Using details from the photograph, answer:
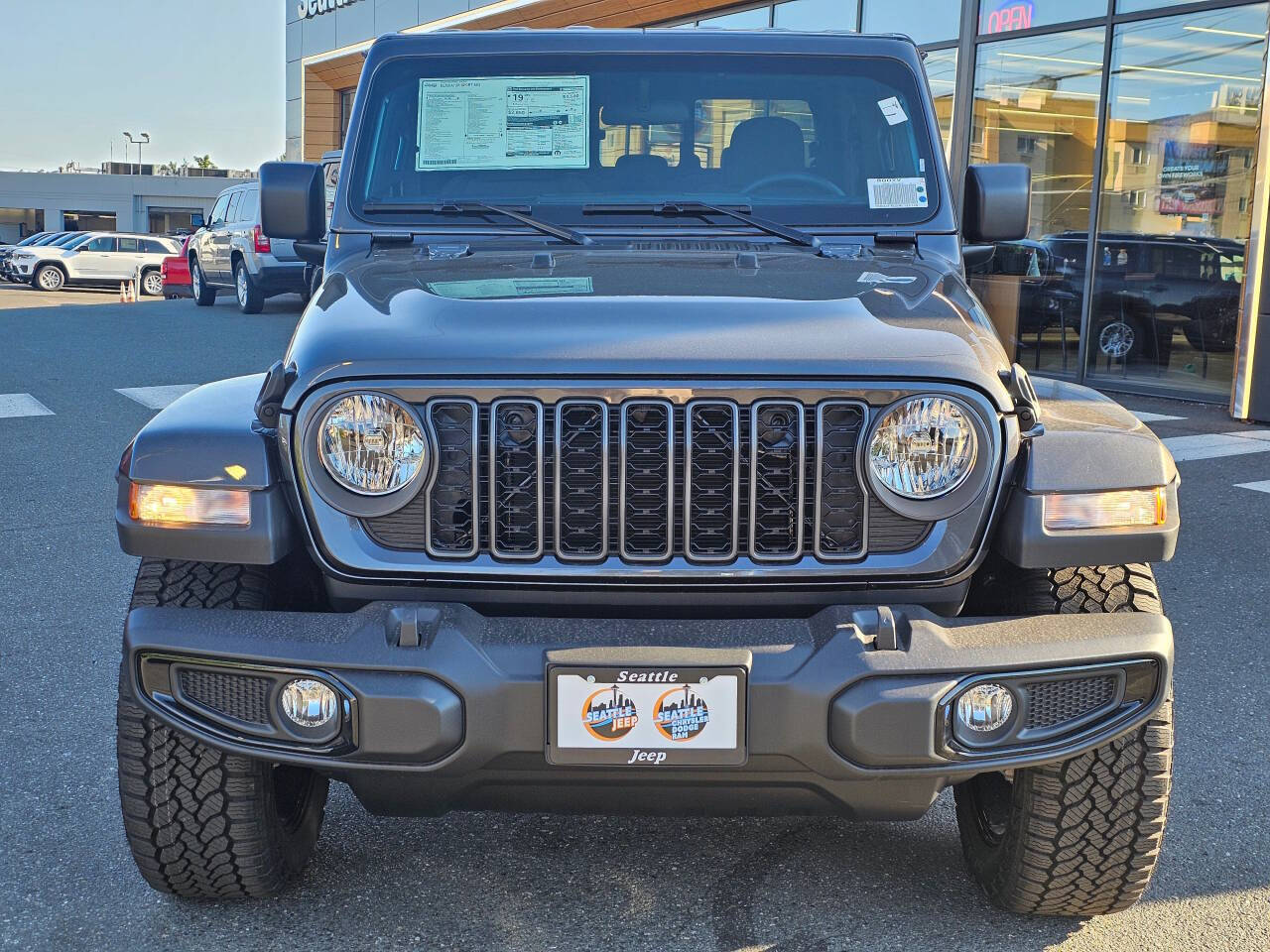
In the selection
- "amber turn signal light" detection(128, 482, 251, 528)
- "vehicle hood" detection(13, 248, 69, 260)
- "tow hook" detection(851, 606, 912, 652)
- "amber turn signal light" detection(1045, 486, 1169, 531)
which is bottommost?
"vehicle hood" detection(13, 248, 69, 260)

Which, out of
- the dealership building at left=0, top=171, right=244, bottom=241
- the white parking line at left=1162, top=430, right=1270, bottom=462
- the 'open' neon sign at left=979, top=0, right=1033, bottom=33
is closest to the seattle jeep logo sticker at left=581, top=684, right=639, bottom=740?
the white parking line at left=1162, top=430, right=1270, bottom=462

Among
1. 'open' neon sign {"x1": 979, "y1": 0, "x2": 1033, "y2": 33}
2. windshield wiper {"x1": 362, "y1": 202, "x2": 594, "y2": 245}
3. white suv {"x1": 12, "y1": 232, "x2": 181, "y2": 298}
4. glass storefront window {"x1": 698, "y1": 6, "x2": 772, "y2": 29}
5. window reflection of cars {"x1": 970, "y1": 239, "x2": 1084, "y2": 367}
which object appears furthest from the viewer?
white suv {"x1": 12, "y1": 232, "x2": 181, "y2": 298}

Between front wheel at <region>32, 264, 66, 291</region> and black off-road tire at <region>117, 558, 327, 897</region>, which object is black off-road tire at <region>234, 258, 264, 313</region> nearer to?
front wheel at <region>32, 264, 66, 291</region>

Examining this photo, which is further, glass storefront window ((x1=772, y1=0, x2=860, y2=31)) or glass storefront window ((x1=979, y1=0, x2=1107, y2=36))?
glass storefront window ((x1=772, y1=0, x2=860, y2=31))

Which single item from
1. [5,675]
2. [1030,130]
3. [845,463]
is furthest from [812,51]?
[1030,130]

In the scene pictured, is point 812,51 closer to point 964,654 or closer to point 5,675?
point 964,654

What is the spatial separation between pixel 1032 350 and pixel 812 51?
10204mm

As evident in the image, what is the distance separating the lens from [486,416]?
8.38ft

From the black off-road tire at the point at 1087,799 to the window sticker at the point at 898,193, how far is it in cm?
129

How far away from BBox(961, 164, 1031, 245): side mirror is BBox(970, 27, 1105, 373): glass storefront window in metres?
9.00

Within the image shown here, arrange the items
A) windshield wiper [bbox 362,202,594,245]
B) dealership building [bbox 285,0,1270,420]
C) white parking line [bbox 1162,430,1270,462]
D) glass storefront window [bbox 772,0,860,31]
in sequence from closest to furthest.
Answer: windshield wiper [bbox 362,202,594,245] → white parking line [bbox 1162,430,1270,462] → dealership building [bbox 285,0,1270,420] → glass storefront window [bbox 772,0,860,31]

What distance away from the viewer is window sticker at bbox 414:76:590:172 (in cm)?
375

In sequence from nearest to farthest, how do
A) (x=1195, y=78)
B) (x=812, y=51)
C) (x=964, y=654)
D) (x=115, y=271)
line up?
(x=964, y=654) → (x=812, y=51) → (x=1195, y=78) → (x=115, y=271)

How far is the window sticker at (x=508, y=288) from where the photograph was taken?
2889 millimetres
